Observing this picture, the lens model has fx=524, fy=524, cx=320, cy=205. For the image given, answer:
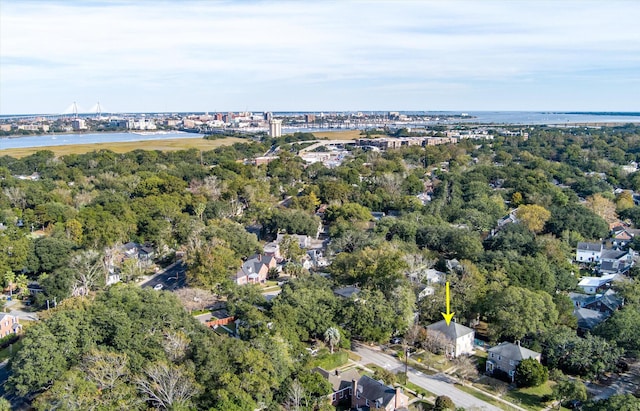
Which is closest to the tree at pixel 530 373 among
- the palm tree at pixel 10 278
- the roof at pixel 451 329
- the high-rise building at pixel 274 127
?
the roof at pixel 451 329

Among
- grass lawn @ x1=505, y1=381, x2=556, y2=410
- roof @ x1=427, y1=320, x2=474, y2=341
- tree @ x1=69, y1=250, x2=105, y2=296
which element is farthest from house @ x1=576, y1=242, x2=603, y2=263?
tree @ x1=69, y1=250, x2=105, y2=296

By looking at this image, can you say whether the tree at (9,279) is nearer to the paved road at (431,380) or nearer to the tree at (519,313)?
the paved road at (431,380)

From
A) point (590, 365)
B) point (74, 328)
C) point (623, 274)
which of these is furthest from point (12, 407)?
point (623, 274)

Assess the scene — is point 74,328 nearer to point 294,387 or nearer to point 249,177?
point 294,387

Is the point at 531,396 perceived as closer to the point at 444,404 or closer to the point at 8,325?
the point at 444,404

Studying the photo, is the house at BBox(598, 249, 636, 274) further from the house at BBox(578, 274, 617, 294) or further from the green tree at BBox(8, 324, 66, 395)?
the green tree at BBox(8, 324, 66, 395)
